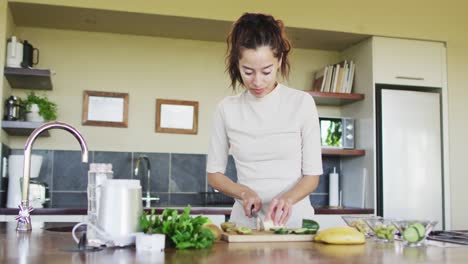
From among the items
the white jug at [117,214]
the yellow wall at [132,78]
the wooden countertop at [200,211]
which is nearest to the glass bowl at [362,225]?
the white jug at [117,214]

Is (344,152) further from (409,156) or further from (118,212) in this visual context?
(118,212)

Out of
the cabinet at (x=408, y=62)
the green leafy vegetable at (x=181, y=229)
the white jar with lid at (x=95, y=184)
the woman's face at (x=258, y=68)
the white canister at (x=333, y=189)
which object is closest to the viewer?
the green leafy vegetable at (x=181, y=229)

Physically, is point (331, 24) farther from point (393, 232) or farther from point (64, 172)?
point (393, 232)

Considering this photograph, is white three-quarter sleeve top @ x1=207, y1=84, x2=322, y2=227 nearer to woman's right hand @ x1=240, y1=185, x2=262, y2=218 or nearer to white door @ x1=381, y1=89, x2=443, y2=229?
woman's right hand @ x1=240, y1=185, x2=262, y2=218

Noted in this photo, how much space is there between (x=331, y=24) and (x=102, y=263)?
3.08m

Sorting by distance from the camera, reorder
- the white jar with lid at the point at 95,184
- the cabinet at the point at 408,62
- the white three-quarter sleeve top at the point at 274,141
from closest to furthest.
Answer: the white jar with lid at the point at 95,184, the white three-quarter sleeve top at the point at 274,141, the cabinet at the point at 408,62

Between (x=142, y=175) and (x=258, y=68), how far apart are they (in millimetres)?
2381

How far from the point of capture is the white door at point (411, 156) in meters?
3.89

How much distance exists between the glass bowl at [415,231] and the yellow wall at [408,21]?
8.00ft

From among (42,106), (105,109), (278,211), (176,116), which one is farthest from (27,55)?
(278,211)

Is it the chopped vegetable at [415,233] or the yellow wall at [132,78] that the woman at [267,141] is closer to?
the chopped vegetable at [415,233]

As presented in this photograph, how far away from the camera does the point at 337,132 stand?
4117 millimetres

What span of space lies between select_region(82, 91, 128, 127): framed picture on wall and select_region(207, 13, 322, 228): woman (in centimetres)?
211

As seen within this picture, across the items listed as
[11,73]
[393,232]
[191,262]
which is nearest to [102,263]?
[191,262]
